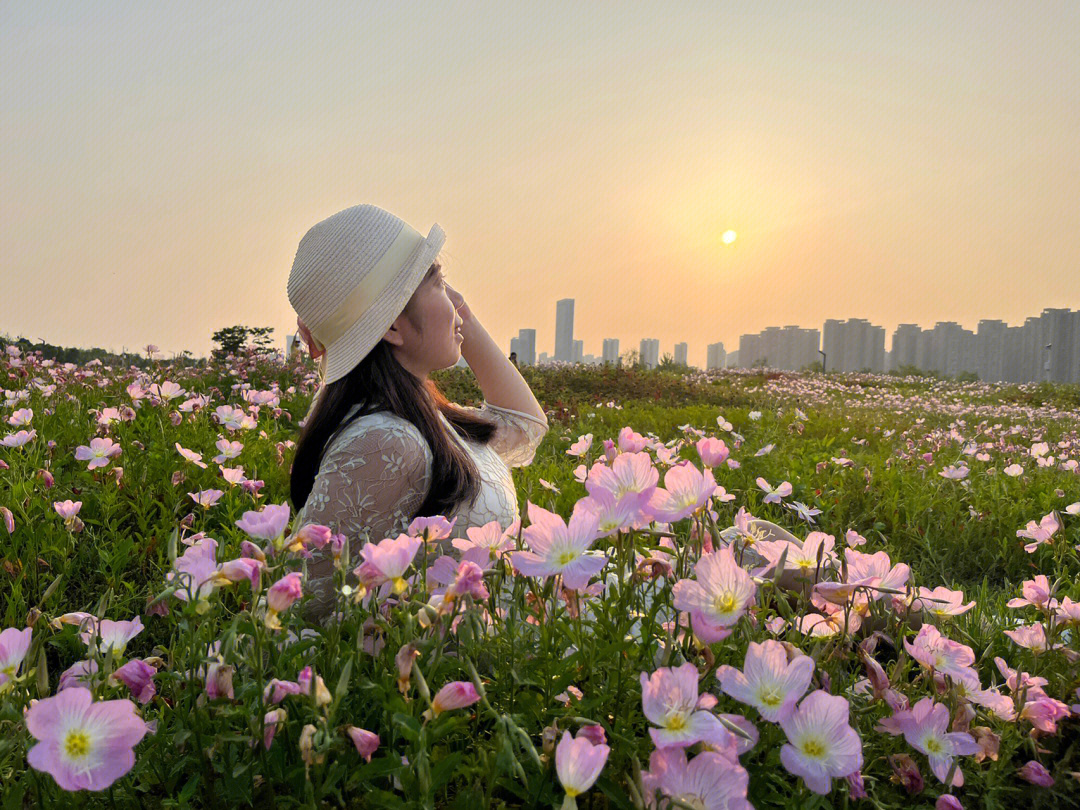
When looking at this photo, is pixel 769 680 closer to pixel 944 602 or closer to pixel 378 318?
pixel 944 602

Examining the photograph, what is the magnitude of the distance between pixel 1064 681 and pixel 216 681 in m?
1.57

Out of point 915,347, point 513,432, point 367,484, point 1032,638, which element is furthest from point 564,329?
point 1032,638

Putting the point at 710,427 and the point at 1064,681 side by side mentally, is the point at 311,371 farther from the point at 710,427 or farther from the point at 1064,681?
the point at 1064,681

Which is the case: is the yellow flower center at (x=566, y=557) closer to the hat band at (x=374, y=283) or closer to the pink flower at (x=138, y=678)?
the pink flower at (x=138, y=678)

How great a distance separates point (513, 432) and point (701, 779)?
7.33 feet

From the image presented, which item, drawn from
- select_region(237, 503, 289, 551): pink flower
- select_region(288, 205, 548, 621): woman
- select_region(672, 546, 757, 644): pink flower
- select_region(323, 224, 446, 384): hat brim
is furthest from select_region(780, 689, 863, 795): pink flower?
select_region(323, 224, 446, 384): hat brim

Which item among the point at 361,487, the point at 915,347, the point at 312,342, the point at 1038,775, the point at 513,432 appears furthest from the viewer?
the point at 915,347

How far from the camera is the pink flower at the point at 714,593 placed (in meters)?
0.98

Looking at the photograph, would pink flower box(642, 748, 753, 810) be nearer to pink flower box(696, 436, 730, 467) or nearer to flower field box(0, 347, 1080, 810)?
Answer: flower field box(0, 347, 1080, 810)

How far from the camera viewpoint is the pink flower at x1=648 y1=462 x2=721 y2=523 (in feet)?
3.58

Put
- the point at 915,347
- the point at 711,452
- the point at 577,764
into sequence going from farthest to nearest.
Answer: the point at 915,347 < the point at 711,452 < the point at 577,764

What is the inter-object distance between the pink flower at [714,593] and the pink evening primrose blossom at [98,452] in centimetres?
262

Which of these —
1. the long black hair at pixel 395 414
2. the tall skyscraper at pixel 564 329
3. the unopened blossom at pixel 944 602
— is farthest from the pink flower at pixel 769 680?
the tall skyscraper at pixel 564 329

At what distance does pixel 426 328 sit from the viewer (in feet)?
7.47
